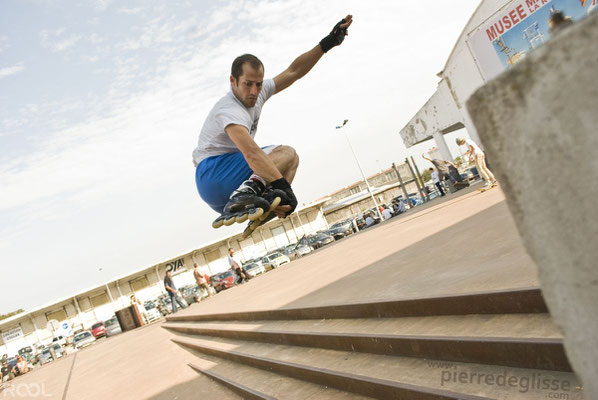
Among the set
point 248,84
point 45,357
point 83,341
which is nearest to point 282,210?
point 248,84

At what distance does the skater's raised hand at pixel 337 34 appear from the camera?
2918 mm

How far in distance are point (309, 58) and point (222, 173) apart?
1181mm

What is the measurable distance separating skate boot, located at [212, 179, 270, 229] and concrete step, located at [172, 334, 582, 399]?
1.42 meters

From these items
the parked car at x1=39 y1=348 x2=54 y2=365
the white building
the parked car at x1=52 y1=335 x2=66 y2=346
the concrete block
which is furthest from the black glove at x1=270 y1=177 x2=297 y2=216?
the parked car at x1=52 y1=335 x2=66 y2=346

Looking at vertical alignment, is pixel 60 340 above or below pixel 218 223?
below

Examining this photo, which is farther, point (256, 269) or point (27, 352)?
point (27, 352)

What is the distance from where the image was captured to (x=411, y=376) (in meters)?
2.56

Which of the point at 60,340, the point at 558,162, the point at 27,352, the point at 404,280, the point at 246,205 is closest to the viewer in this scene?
the point at 558,162

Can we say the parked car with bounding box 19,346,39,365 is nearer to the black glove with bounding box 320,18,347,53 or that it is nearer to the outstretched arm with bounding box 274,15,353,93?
the outstretched arm with bounding box 274,15,353,93

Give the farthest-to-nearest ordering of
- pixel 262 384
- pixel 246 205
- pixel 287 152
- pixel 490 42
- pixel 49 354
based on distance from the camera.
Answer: pixel 49 354 → pixel 490 42 → pixel 262 384 → pixel 287 152 → pixel 246 205

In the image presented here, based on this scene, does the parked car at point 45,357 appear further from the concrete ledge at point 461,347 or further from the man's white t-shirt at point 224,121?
the man's white t-shirt at point 224,121

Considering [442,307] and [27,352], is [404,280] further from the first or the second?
[27,352]

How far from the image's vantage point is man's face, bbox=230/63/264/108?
224cm

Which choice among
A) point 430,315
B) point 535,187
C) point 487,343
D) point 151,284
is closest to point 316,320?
point 430,315
